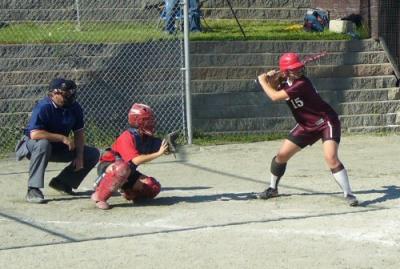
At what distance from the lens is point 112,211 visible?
27.2ft

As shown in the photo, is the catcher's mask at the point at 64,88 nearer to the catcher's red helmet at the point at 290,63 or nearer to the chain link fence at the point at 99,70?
the catcher's red helmet at the point at 290,63

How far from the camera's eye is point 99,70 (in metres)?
13.4

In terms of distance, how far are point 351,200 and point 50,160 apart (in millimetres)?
3197

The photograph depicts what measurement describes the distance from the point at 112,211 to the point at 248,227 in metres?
1.53

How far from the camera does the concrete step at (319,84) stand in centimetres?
1369

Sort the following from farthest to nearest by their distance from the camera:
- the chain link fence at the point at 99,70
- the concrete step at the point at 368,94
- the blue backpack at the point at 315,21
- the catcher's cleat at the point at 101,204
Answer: the blue backpack at the point at 315,21
the concrete step at the point at 368,94
the chain link fence at the point at 99,70
the catcher's cleat at the point at 101,204

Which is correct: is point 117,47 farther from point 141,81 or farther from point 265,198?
point 265,198

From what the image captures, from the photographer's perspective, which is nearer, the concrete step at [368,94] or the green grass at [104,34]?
the green grass at [104,34]

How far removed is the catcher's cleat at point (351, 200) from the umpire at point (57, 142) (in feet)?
8.97

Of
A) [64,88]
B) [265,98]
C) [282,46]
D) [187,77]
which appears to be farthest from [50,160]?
[282,46]

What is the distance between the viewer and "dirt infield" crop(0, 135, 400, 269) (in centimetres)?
650

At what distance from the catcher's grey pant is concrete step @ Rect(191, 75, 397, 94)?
15.3 ft

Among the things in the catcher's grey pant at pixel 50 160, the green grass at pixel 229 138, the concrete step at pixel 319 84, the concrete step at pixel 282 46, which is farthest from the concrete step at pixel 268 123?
the catcher's grey pant at pixel 50 160

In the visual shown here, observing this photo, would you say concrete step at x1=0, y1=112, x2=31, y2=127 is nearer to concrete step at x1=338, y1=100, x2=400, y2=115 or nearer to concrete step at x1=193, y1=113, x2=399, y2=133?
concrete step at x1=193, y1=113, x2=399, y2=133
